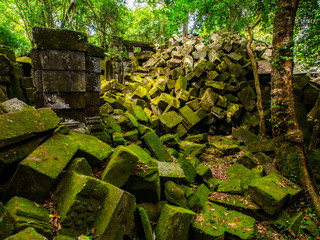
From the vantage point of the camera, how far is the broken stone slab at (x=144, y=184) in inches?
112

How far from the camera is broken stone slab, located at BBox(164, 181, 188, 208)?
3.10 meters

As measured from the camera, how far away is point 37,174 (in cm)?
207

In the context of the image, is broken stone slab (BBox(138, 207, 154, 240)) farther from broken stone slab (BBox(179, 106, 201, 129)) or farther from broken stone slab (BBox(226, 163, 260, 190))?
broken stone slab (BBox(179, 106, 201, 129))

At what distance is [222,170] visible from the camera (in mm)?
5316

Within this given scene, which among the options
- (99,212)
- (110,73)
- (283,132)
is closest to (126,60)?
(110,73)

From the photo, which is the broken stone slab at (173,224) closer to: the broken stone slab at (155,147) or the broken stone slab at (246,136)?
the broken stone slab at (155,147)

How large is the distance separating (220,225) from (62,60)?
416 cm

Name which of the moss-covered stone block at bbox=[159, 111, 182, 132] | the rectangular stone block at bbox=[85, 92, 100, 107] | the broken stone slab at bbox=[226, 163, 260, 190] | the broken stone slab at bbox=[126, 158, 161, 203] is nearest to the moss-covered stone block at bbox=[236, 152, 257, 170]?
the broken stone slab at bbox=[226, 163, 260, 190]

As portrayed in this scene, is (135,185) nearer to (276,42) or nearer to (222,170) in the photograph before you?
(222,170)

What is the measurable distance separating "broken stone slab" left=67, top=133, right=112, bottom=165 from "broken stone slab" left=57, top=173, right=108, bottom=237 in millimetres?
684

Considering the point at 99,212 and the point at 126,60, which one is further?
the point at 126,60

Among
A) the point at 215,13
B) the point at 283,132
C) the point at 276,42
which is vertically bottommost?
the point at 283,132

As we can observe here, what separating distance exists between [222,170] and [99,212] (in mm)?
4198

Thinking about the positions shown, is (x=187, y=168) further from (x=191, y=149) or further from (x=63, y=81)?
(x=63, y=81)
